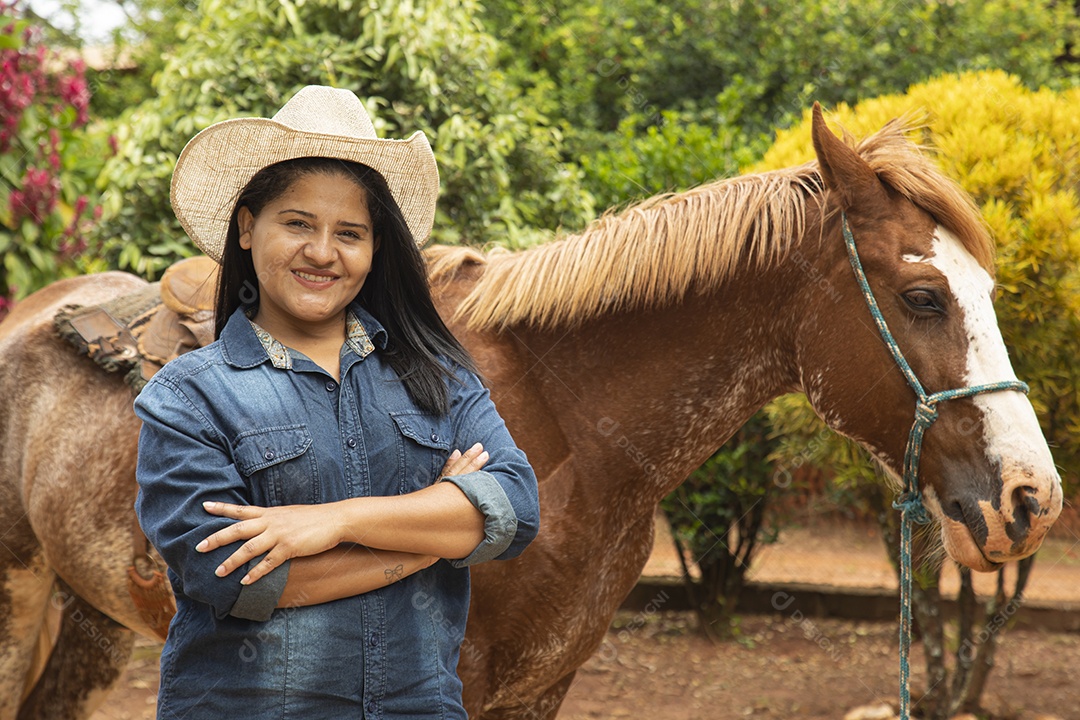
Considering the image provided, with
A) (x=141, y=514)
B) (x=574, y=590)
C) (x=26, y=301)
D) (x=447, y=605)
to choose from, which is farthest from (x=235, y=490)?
(x=26, y=301)

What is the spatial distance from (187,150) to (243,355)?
57cm

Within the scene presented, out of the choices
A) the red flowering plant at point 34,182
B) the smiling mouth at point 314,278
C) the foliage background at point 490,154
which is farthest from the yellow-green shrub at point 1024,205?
the red flowering plant at point 34,182

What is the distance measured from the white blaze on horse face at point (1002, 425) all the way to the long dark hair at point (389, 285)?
1.14 metres

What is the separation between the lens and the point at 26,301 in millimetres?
3219

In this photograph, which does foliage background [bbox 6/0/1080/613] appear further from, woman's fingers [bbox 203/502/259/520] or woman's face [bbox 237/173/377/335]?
woman's fingers [bbox 203/502/259/520]

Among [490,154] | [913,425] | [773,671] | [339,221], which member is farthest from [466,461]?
[773,671]

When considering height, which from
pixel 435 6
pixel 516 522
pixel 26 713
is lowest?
pixel 26 713

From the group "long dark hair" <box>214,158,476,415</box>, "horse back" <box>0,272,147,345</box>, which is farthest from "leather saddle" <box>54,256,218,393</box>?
"long dark hair" <box>214,158,476,415</box>

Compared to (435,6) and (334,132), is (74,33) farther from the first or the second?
(334,132)

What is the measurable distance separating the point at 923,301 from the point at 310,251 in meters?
1.39

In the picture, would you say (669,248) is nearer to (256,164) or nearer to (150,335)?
(256,164)

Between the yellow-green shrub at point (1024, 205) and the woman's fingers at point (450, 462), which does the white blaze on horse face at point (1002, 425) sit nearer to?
the woman's fingers at point (450, 462)

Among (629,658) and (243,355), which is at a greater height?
(243,355)

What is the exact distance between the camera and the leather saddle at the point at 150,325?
2.59 meters
